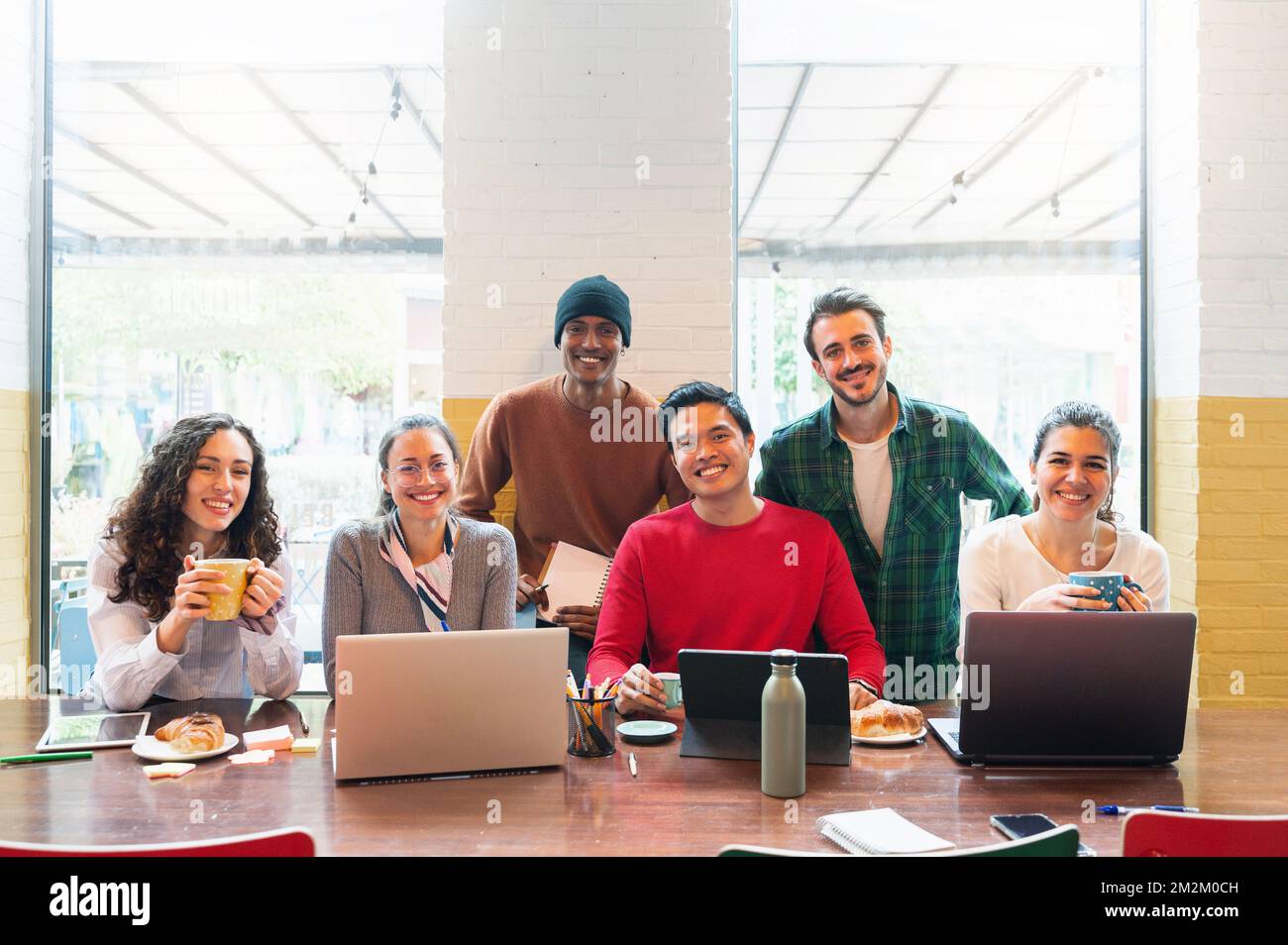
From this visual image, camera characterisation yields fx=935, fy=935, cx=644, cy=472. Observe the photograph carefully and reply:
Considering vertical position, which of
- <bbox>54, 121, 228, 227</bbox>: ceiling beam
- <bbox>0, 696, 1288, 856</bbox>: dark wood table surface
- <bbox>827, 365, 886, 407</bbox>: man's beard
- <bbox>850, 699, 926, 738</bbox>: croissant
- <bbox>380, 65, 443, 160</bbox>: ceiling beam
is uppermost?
<bbox>380, 65, 443, 160</bbox>: ceiling beam

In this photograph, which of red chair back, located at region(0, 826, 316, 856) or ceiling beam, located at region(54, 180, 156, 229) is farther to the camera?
ceiling beam, located at region(54, 180, 156, 229)

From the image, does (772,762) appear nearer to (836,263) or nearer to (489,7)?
(836,263)

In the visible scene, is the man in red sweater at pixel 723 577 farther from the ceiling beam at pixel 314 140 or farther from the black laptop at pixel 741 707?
the ceiling beam at pixel 314 140

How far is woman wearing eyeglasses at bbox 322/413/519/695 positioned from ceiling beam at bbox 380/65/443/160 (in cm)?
157

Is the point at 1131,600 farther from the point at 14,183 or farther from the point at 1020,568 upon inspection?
the point at 14,183

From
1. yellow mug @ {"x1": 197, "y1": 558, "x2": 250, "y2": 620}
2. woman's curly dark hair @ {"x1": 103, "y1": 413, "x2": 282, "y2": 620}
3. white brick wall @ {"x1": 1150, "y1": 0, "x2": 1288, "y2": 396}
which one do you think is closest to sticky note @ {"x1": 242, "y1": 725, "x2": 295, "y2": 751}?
yellow mug @ {"x1": 197, "y1": 558, "x2": 250, "y2": 620}

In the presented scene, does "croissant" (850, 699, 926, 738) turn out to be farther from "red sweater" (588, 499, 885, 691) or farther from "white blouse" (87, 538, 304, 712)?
"white blouse" (87, 538, 304, 712)

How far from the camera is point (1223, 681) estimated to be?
3236mm

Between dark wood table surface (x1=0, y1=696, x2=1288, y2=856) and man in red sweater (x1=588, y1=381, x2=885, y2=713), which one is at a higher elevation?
man in red sweater (x1=588, y1=381, x2=885, y2=713)

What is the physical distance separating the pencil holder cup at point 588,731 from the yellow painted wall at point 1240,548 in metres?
2.42

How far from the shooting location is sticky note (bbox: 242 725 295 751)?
1.78m
